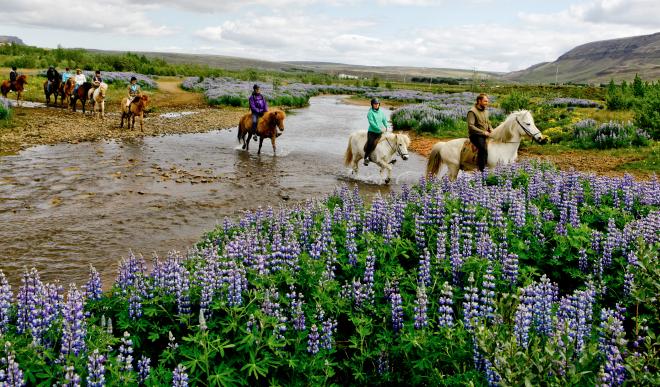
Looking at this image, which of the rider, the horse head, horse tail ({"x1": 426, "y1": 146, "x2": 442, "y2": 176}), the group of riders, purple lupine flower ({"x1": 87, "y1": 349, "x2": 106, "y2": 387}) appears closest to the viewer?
purple lupine flower ({"x1": 87, "y1": 349, "x2": 106, "y2": 387})

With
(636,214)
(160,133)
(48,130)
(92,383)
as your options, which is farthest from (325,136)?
(92,383)

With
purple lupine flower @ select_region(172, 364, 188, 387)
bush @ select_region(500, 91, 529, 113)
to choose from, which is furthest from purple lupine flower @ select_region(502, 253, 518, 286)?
bush @ select_region(500, 91, 529, 113)

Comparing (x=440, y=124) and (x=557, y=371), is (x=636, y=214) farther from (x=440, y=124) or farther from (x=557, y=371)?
(x=440, y=124)

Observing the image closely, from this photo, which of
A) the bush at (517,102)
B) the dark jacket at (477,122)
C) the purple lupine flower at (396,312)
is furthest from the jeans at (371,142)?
the bush at (517,102)

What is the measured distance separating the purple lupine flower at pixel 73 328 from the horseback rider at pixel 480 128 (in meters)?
10.3

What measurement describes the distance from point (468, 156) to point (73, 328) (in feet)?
35.5

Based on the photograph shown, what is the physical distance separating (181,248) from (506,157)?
8.08 meters

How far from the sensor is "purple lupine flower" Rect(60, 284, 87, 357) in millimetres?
3618

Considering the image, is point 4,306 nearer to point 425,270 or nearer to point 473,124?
point 425,270

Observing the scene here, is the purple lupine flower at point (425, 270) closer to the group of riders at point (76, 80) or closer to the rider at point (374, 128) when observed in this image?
the rider at point (374, 128)

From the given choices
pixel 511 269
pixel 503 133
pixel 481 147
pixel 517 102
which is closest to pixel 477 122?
pixel 481 147

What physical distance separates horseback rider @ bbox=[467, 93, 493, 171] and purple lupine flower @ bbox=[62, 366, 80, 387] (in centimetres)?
1070

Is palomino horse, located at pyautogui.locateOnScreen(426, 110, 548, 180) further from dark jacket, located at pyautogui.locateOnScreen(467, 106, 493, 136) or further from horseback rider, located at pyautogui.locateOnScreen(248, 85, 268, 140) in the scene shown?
A: horseback rider, located at pyautogui.locateOnScreen(248, 85, 268, 140)

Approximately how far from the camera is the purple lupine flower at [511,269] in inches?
192
